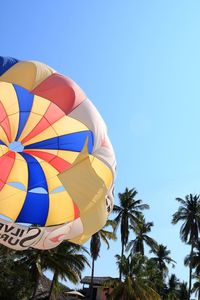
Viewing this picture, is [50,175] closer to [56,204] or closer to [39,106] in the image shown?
[56,204]

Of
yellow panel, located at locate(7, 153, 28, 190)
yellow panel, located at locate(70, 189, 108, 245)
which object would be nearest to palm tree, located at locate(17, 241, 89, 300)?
yellow panel, located at locate(7, 153, 28, 190)

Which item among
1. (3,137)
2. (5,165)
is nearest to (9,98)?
(3,137)

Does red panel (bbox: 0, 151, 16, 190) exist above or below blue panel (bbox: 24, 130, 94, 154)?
below

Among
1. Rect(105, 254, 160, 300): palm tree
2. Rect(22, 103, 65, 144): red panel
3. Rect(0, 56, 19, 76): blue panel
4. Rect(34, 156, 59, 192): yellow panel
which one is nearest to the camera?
Rect(0, 56, 19, 76): blue panel

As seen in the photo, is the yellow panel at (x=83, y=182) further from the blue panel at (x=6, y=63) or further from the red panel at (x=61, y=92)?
the blue panel at (x=6, y=63)

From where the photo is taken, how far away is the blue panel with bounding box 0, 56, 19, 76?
452 inches

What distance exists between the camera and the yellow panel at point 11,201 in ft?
40.7

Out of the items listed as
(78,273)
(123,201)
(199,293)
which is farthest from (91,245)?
(199,293)

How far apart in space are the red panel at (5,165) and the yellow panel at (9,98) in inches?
48.8

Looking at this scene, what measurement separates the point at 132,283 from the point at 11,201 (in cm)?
3057

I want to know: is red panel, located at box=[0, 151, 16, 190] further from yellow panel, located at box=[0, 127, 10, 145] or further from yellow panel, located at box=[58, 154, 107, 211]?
yellow panel, located at box=[58, 154, 107, 211]

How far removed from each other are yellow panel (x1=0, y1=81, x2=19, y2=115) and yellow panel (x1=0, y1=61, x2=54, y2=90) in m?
1.36

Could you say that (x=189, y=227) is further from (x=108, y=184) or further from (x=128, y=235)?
(x=108, y=184)

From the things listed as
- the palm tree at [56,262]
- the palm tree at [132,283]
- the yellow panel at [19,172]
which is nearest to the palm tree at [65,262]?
the palm tree at [56,262]
